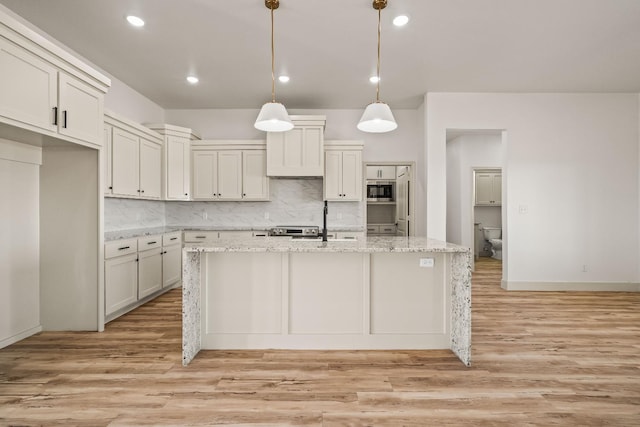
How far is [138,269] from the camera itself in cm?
397

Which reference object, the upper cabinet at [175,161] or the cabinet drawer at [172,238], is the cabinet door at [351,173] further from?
the cabinet drawer at [172,238]

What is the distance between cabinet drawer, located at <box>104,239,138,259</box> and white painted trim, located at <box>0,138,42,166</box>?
1.00m

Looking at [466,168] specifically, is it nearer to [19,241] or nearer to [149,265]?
[149,265]

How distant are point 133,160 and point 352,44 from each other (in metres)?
3.01

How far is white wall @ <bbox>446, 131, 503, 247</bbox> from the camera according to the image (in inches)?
263

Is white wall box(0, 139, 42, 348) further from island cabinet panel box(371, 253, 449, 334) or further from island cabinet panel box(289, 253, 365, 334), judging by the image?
island cabinet panel box(371, 253, 449, 334)

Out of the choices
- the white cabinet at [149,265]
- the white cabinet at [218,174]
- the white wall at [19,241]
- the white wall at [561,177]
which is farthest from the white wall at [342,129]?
the white wall at [19,241]

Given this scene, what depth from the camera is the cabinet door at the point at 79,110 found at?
2754 mm

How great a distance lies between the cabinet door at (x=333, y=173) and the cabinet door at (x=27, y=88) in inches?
137

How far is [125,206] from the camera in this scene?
4574 millimetres

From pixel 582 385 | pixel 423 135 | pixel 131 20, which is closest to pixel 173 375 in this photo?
pixel 582 385

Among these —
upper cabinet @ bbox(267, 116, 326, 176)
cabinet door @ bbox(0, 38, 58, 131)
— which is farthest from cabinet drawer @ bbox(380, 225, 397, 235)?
cabinet door @ bbox(0, 38, 58, 131)

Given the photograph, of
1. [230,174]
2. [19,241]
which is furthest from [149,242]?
[230,174]

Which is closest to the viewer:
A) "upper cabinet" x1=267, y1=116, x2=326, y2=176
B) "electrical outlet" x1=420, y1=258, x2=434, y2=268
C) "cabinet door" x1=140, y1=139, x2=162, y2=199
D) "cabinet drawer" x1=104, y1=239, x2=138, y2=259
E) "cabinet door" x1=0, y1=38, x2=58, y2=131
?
"cabinet door" x1=0, y1=38, x2=58, y2=131
